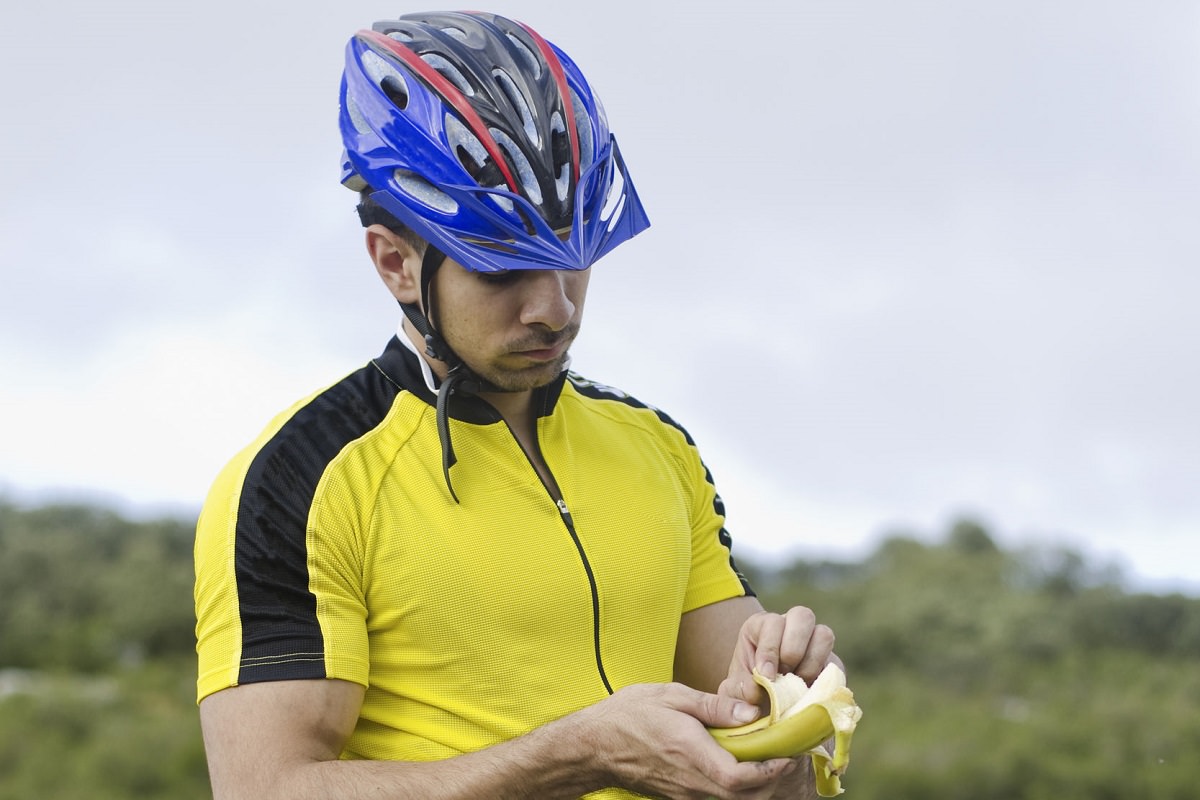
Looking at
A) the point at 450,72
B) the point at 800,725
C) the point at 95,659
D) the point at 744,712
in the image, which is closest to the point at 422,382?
the point at 450,72

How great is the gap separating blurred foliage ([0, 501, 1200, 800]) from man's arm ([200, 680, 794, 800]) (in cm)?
1678

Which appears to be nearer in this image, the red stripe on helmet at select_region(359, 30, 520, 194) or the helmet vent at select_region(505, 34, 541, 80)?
the red stripe on helmet at select_region(359, 30, 520, 194)

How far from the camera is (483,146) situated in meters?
3.22

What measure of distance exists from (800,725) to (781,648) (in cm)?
36

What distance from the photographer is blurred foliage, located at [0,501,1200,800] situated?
752 inches

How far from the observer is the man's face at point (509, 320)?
312cm

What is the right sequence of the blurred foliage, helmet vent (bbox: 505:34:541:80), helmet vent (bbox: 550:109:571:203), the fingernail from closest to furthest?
the fingernail < helmet vent (bbox: 550:109:571:203) < helmet vent (bbox: 505:34:541:80) < the blurred foliage

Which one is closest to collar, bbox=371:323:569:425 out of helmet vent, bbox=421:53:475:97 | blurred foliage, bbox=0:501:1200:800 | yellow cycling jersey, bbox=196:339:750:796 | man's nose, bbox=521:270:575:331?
yellow cycling jersey, bbox=196:339:750:796

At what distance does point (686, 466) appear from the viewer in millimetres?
3721

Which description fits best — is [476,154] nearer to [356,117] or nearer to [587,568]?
[356,117]

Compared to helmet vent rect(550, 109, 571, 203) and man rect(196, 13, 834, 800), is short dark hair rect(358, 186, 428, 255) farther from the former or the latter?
helmet vent rect(550, 109, 571, 203)

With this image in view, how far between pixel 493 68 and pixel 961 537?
94.0ft

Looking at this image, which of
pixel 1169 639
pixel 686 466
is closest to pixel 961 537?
pixel 1169 639

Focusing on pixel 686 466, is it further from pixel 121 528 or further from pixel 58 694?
pixel 121 528
